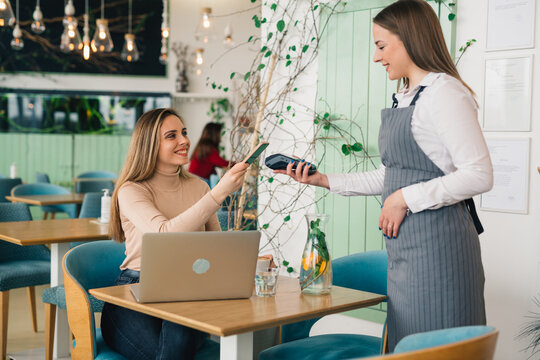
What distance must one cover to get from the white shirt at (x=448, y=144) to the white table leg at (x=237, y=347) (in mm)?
652

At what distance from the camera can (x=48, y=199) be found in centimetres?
603

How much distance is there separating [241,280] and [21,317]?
11.3 ft

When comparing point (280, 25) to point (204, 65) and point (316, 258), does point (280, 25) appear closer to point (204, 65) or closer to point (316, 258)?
point (316, 258)

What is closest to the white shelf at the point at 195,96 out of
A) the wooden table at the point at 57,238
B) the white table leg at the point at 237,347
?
the wooden table at the point at 57,238

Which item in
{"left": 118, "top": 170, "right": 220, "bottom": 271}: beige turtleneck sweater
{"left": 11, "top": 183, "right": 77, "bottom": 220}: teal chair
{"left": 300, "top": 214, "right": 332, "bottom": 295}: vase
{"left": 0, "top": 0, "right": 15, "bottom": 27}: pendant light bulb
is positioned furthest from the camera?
{"left": 11, "top": 183, "right": 77, "bottom": 220}: teal chair

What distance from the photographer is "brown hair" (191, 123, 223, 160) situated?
688cm

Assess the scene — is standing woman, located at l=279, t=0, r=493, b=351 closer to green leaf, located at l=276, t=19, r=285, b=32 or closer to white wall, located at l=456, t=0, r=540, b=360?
white wall, located at l=456, t=0, r=540, b=360

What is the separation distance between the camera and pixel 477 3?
3.30 metres

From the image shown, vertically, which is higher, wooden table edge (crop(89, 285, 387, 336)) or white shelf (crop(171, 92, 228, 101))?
white shelf (crop(171, 92, 228, 101))

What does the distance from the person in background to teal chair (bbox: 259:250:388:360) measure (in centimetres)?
429

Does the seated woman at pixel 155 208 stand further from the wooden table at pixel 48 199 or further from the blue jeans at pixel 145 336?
the wooden table at pixel 48 199

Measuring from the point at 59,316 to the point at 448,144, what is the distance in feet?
8.75

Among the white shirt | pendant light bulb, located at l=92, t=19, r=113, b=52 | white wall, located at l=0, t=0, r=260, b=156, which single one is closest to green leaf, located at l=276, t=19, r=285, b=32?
the white shirt

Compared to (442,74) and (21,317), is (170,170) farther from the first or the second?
(21,317)
